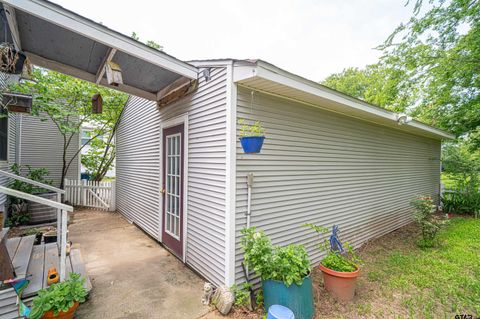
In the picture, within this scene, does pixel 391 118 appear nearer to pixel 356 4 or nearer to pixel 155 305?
pixel 356 4

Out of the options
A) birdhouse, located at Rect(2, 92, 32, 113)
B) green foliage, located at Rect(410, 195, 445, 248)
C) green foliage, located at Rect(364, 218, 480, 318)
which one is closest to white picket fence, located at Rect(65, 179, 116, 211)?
birdhouse, located at Rect(2, 92, 32, 113)

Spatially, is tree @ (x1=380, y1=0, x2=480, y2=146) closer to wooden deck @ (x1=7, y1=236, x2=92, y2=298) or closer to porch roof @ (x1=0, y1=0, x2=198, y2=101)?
porch roof @ (x1=0, y1=0, x2=198, y2=101)

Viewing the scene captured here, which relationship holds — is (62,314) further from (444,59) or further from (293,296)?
(444,59)

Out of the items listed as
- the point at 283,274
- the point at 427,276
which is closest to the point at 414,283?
the point at 427,276

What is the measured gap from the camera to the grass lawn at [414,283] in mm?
2609

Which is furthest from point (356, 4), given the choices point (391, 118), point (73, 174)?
point (73, 174)

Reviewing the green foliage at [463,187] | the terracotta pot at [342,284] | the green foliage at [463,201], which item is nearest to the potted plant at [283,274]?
the terracotta pot at [342,284]

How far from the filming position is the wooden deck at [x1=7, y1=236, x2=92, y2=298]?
8.12 ft

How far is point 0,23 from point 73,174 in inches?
294

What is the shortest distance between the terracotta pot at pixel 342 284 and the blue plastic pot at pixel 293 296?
1.68 feet

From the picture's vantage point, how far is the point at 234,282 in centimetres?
270

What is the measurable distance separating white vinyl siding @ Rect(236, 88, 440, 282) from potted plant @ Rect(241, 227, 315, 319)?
409 mm

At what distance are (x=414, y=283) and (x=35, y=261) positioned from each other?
513 centimetres

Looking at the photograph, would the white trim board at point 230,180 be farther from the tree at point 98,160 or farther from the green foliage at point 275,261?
the tree at point 98,160
